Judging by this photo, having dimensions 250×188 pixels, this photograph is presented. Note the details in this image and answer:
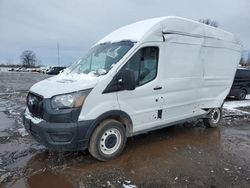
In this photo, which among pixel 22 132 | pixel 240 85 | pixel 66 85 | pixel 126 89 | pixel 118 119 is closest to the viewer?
pixel 66 85

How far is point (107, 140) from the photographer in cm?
460

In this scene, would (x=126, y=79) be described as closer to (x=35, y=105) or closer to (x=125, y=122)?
(x=125, y=122)

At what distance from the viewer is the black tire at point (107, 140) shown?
14.5ft

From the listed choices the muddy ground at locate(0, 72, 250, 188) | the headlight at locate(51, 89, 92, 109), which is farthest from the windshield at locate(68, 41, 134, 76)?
the muddy ground at locate(0, 72, 250, 188)

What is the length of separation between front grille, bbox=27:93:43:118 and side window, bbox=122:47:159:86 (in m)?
1.66

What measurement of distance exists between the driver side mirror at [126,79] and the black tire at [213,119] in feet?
11.7

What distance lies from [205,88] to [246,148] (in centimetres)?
181

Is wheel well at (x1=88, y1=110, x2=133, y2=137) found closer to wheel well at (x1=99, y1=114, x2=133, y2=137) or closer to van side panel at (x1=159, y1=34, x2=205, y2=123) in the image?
wheel well at (x1=99, y1=114, x2=133, y2=137)

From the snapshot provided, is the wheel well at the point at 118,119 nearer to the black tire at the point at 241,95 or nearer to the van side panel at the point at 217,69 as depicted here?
the van side panel at the point at 217,69

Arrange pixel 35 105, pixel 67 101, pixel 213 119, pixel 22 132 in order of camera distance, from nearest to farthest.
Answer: pixel 67 101 → pixel 35 105 → pixel 22 132 → pixel 213 119

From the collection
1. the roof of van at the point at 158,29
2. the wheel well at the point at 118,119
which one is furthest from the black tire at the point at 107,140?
the roof of van at the point at 158,29

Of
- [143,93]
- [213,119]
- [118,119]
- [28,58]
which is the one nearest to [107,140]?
[118,119]

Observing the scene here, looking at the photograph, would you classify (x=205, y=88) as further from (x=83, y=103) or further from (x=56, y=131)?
(x=56, y=131)

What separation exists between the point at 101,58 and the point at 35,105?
5.40ft
